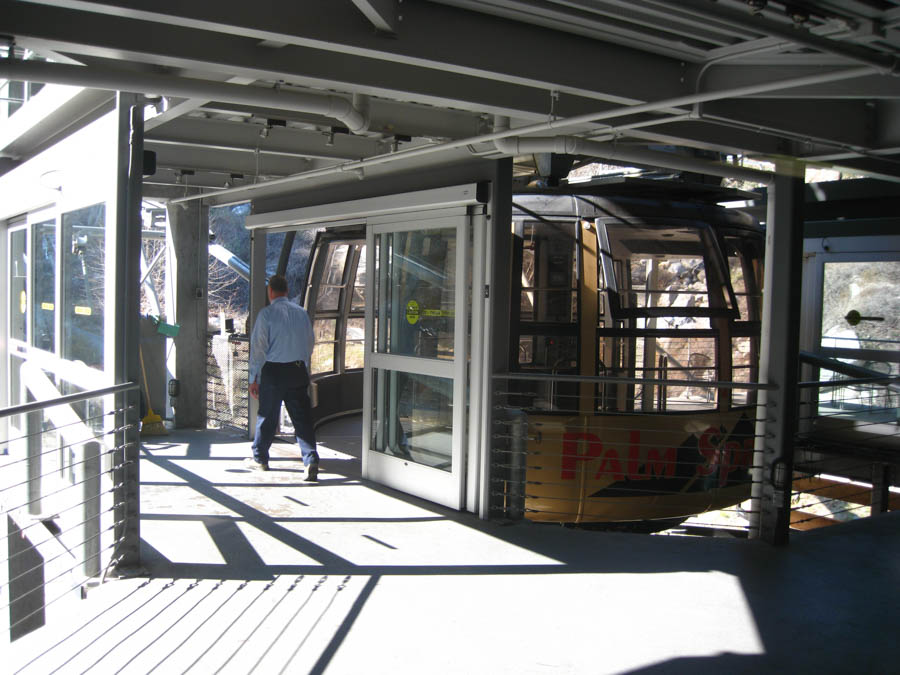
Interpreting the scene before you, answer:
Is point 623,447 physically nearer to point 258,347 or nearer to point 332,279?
point 258,347

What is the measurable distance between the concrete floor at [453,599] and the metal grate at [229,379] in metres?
3.21

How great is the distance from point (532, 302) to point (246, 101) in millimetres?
3048

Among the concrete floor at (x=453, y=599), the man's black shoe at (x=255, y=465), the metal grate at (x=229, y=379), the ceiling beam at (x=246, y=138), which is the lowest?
the concrete floor at (x=453, y=599)

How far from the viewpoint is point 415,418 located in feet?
20.7

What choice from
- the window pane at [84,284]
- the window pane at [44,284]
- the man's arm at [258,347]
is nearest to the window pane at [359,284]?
the man's arm at [258,347]

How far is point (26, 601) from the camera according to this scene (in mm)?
7512

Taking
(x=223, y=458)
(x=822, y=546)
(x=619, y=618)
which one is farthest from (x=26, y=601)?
(x=822, y=546)

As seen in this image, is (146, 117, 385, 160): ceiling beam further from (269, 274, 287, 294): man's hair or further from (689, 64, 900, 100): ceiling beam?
(689, 64, 900, 100): ceiling beam

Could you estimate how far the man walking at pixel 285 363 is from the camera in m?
6.73

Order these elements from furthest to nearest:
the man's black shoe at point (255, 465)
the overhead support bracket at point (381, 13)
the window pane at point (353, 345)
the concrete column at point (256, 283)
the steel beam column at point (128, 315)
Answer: the window pane at point (353, 345) < the concrete column at point (256, 283) < the man's black shoe at point (255, 465) < the steel beam column at point (128, 315) < the overhead support bracket at point (381, 13)

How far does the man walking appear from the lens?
673 centimetres

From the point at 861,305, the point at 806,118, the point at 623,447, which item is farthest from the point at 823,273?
the point at 806,118

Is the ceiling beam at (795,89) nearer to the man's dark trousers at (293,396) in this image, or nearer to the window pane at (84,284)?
the window pane at (84,284)

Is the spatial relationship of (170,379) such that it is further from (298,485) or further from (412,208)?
(412,208)
